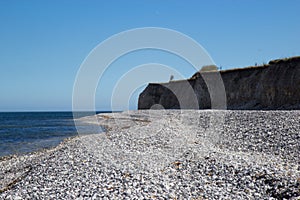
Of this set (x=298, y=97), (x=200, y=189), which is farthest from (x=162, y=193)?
(x=298, y=97)

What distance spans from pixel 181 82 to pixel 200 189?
1734 inches

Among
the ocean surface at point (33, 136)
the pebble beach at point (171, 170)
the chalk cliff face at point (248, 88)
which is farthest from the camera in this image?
the chalk cliff face at point (248, 88)

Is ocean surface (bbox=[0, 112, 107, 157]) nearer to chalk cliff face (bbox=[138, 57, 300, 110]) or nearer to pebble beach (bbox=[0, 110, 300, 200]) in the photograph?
pebble beach (bbox=[0, 110, 300, 200])

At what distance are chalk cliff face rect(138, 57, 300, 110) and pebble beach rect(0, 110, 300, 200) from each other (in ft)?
42.1

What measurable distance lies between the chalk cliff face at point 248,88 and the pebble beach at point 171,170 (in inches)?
505

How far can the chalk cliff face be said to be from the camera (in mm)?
23953

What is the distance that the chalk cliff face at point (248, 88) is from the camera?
78.6 ft

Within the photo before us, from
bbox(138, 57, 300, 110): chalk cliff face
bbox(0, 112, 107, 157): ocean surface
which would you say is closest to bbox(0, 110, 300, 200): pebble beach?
bbox(0, 112, 107, 157): ocean surface

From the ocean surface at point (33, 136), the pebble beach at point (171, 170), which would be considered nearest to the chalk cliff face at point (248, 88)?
the pebble beach at point (171, 170)

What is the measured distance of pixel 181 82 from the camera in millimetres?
49844

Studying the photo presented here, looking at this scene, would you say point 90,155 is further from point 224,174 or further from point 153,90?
point 153,90

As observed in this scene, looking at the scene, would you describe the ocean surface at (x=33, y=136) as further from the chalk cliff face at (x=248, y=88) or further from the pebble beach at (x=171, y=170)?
the chalk cliff face at (x=248, y=88)

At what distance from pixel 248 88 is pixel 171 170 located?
24830mm

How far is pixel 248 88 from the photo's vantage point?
1188 inches
